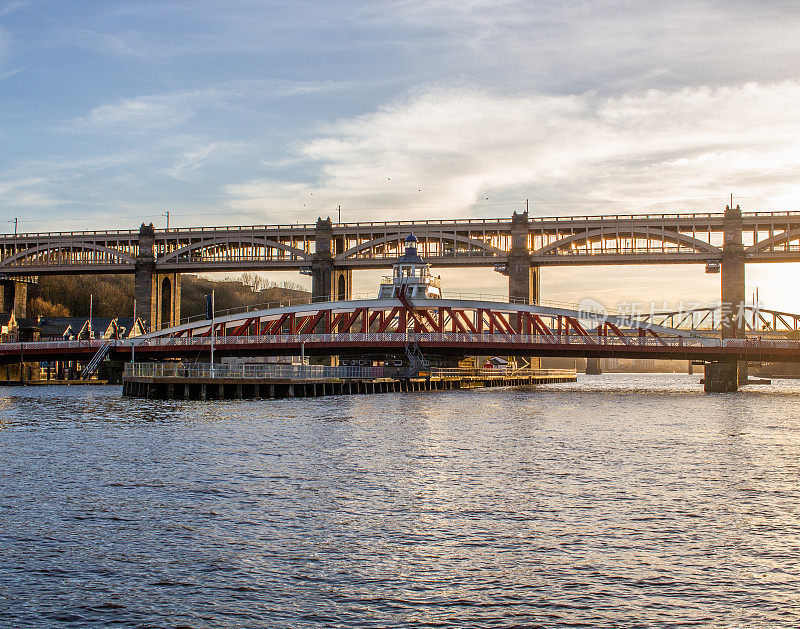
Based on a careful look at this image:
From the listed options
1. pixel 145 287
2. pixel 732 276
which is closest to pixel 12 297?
pixel 145 287

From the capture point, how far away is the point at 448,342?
9875 centimetres

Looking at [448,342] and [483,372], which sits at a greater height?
[448,342]

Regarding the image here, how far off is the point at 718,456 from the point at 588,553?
20.1m

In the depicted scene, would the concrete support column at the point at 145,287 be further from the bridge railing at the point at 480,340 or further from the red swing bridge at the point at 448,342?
the bridge railing at the point at 480,340

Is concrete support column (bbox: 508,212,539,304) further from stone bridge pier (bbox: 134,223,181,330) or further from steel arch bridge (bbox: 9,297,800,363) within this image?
stone bridge pier (bbox: 134,223,181,330)

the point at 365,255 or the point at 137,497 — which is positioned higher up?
the point at 365,255

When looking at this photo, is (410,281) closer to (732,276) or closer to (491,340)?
(491,340)

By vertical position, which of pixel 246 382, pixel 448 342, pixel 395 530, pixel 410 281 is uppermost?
pixel 410 281

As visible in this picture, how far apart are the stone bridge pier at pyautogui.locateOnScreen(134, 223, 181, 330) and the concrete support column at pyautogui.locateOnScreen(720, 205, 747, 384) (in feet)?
282

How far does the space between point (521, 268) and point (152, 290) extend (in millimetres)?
59941

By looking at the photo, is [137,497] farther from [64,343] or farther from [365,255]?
[365,255]

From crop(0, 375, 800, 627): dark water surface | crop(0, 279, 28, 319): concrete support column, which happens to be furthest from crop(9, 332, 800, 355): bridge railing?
crop(0, 279, 28, 319): concrete support column

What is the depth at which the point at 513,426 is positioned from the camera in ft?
173

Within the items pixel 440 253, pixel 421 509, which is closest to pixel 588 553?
pixel 421 509
